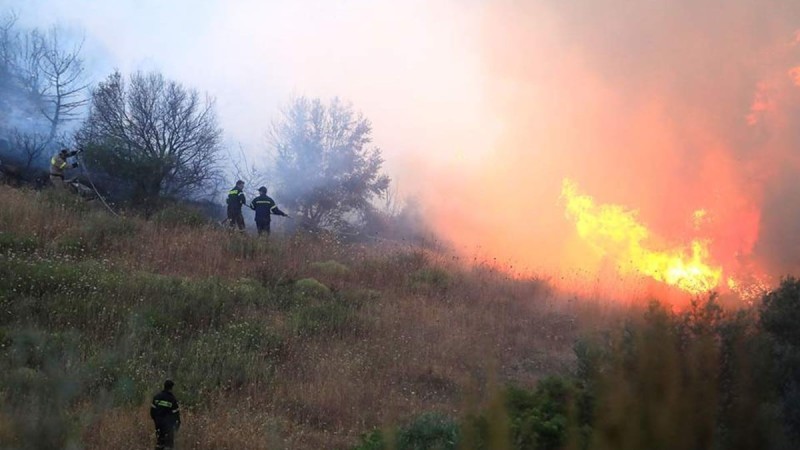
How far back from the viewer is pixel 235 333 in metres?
9.64

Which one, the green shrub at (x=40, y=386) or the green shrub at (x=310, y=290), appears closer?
the green shrub at (x=40, y=386)

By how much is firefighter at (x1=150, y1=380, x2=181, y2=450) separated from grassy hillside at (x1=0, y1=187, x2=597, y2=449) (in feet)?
1.43

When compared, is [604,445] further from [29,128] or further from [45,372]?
[29,128]

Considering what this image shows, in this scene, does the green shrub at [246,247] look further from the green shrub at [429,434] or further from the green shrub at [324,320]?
the green shrub at [429,434]

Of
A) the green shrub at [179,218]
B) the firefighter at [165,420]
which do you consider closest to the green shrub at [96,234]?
the green shrub at [179,218]

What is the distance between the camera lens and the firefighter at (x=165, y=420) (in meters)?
6.00

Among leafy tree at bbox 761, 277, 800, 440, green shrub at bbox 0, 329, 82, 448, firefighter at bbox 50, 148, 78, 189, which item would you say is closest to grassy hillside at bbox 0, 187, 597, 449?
green shrub at bbox 0, 329, 82, 448

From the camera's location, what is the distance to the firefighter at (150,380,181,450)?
6.00 meters

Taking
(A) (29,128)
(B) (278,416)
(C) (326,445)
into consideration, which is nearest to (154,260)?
(B) (278,416)

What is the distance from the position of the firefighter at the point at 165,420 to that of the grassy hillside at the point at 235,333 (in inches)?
17.2

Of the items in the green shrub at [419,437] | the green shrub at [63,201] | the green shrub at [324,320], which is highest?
the green shrub at [63,201]

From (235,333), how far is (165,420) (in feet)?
11.9

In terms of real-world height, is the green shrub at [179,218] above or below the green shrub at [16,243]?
above

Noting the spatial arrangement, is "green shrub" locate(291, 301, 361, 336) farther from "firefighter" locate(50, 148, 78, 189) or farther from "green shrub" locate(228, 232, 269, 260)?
"firefighter" locate(50, 148, 78, 189)
